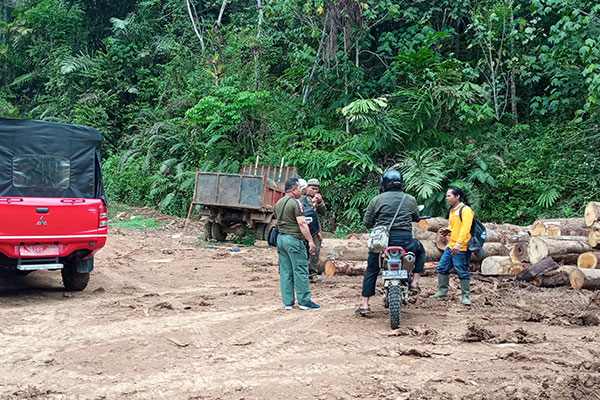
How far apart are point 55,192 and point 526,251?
7.78 m

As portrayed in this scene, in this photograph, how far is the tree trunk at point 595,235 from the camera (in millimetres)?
9711

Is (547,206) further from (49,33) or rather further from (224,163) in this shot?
(49,33)

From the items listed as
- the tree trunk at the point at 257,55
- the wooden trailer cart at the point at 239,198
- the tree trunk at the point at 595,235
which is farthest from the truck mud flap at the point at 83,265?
the tree trunk at the point at 257,55

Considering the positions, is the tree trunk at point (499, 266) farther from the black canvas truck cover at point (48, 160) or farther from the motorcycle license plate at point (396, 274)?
the black canvas truck cover at point (48, 160)

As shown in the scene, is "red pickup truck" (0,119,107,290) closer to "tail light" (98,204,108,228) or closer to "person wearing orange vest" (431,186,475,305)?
"tail light" (98,204,108,228)

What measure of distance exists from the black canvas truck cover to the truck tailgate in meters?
0.65

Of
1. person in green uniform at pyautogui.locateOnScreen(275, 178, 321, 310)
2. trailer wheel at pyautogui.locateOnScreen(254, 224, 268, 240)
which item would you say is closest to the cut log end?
person in green uniform at pyautogui.locateOnScreen(275, 178, 321, 310)

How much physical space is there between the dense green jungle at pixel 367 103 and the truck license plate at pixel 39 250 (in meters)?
9.93

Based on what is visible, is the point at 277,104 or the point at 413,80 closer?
the point at 413,80

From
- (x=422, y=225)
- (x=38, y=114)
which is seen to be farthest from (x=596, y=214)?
(x=38, y=114)

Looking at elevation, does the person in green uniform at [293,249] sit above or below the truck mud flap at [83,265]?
above

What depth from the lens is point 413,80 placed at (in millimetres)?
17984

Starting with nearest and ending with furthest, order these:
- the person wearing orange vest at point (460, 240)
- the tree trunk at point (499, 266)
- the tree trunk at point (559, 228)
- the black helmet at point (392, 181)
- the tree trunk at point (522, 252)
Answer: the black helmet at point (392, 181)
the person wearing orange vest at point (460, 240)
the tree trunk at point (499, 266)
the tree trunk at point (522, 252)
the tree trunk at point (559, 228)

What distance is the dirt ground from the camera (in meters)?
4.61
